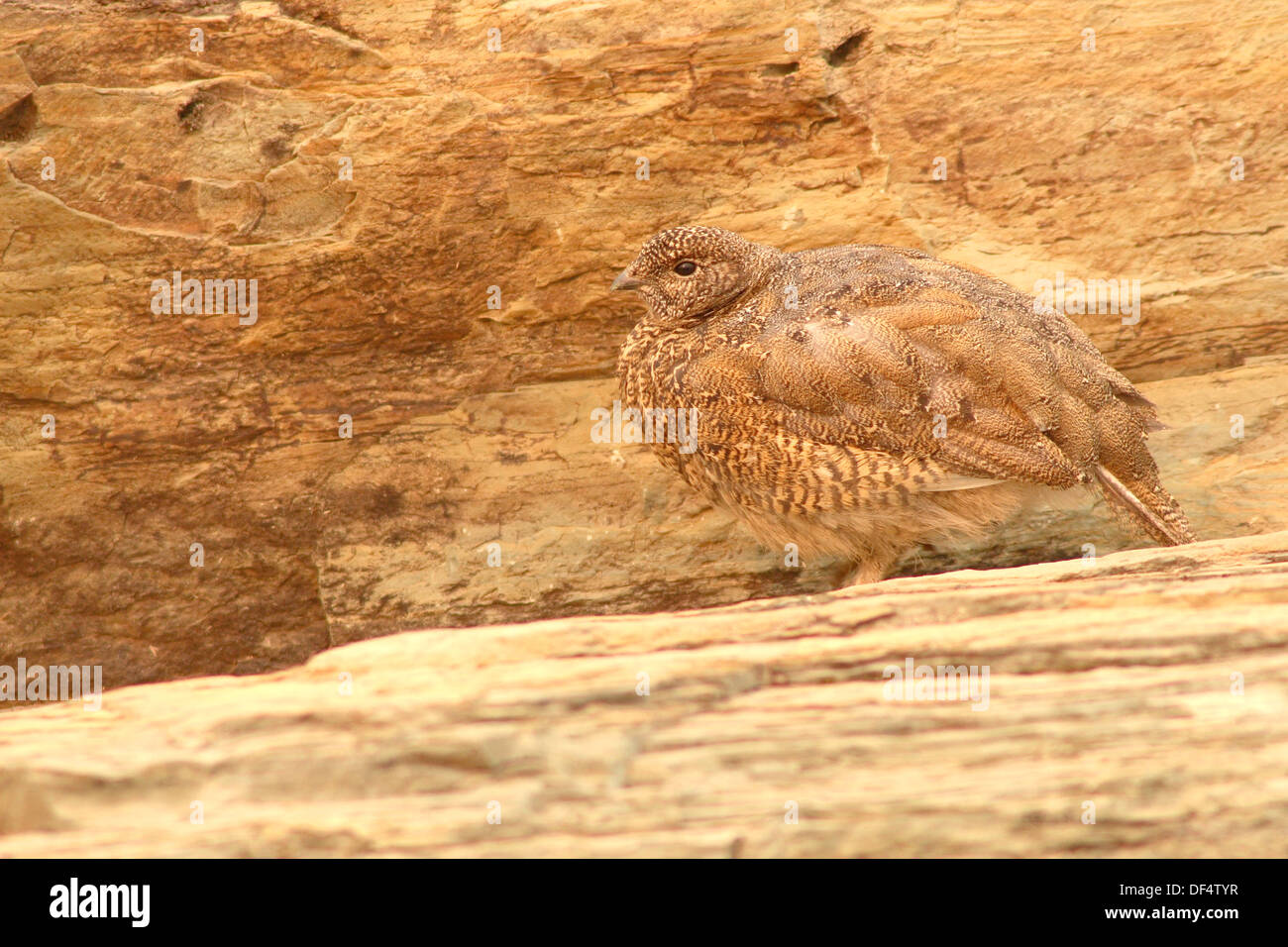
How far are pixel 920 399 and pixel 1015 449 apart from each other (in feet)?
1.19

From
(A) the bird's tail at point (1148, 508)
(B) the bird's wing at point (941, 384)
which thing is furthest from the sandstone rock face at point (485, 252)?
(B) the bird's wing at point (941, 384)

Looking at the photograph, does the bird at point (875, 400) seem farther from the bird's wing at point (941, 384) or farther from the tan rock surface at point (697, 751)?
the tan rock surface at point (697, 751)

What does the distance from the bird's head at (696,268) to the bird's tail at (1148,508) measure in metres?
1.48

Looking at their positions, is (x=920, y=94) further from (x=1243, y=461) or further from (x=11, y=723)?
(x=11, y=723)

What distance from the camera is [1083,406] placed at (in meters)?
4.38

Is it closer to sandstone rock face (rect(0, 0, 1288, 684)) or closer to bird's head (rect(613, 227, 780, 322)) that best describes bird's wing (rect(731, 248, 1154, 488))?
bird's head (rect(613, 227, 780, 322))

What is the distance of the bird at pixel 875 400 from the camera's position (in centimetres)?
426

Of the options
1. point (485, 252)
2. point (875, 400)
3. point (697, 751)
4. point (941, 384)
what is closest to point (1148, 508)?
point (941, 384)

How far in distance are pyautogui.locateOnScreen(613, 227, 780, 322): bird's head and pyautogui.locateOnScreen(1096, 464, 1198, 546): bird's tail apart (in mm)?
1478

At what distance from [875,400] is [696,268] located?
0.89 m

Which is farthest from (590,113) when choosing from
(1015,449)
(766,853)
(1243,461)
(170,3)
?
(766,853)

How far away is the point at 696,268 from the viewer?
4.67 meters

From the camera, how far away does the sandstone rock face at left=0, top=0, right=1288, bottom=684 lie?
4852 mm

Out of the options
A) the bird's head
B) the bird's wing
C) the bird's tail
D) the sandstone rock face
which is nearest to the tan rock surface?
the bird's wing
